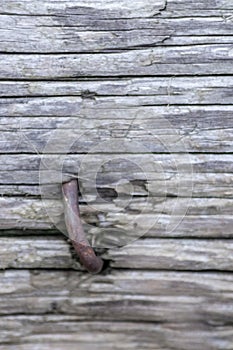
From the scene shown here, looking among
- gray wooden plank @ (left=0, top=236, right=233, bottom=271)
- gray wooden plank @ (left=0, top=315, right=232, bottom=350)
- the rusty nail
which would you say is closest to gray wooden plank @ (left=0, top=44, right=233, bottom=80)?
the rusty nail

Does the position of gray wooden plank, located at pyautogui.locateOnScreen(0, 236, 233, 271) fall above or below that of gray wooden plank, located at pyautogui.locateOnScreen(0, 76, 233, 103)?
below

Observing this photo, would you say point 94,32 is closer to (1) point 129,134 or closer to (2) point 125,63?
(2) point 125,63

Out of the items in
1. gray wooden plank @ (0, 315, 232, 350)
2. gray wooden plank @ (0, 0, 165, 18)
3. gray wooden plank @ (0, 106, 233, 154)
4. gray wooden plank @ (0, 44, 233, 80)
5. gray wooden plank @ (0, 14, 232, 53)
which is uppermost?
gray wooden plank @ (0, 0, 165, 18)

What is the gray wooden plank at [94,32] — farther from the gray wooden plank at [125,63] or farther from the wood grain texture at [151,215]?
the wood grain texture at [151,215]

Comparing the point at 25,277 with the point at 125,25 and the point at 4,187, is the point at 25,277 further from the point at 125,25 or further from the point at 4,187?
→ the point at 125,25

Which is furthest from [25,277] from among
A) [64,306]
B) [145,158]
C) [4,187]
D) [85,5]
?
[85,5]

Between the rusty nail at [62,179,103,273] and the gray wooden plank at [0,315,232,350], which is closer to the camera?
the rusty nail at [62,179,103,273]

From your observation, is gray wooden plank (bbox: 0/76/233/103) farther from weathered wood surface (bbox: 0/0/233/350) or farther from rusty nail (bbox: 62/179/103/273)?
rusty nail (bbox: 62/179/103/273)

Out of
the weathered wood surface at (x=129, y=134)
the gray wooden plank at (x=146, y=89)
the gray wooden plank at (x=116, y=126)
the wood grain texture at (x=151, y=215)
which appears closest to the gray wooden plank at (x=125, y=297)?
the weathered wood surface at (x=129, y=134)
